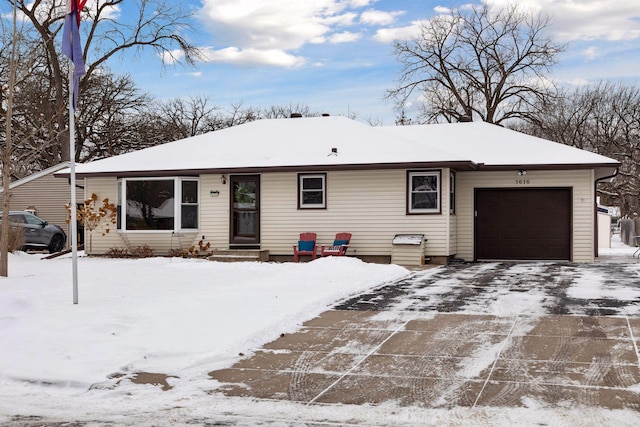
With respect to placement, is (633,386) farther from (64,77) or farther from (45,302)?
(64,77)

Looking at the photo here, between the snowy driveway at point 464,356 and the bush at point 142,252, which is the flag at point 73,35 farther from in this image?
the bush at point 142,252

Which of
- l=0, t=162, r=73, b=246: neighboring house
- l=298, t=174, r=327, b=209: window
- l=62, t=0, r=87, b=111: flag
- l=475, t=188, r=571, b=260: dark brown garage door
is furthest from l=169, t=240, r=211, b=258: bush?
l=0, t=162, r=73, b=246: neighboring house

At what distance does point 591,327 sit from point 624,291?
3.84m

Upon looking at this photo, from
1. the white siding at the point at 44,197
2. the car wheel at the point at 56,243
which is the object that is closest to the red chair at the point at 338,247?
the car wheel at the point at 56,243

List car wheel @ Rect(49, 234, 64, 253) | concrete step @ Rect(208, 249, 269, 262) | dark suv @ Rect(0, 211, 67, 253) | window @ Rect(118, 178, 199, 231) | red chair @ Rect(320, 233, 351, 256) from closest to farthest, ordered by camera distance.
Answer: red chair @ Rect(320, 233, 351, 256) → concrete step @ Rect(208, 249, 269, 262) → window @ Rect(118, 178, 199, 231) → dark suv @ Rect(0, 211, 67, 253) → car wheel @ Rect(49, 234, 64, 253)

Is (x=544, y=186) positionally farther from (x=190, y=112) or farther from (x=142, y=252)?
(x=190, y=112)

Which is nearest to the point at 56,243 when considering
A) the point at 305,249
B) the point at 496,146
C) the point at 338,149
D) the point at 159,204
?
the point at 159,204

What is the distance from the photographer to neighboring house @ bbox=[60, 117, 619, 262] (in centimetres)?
1880

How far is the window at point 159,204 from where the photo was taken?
794 inches

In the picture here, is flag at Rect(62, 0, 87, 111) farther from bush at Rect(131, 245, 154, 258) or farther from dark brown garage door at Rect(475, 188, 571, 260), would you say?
dark brown garage door at Rect(475, 188, 571, 260)

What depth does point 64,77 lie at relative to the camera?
36469 mm

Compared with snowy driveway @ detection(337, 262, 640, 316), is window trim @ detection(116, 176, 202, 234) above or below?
above

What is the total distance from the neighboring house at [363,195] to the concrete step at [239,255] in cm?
40

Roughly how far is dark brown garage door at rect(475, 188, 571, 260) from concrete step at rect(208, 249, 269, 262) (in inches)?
238
